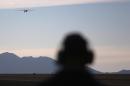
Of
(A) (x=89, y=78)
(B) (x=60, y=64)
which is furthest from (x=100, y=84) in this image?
(B) (x=60, y=64)

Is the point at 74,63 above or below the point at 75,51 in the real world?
below

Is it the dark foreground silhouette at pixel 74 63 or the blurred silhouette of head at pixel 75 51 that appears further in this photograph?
the blurred silhouette of head at pixel 75 51

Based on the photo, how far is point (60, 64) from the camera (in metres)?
6.03

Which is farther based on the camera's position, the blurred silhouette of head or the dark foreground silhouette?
the blurred silhouette of head

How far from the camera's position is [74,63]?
19.5 feet

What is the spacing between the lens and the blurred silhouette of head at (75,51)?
5.93 meters

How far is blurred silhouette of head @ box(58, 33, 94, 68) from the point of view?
593 cm

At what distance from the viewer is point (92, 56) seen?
6000 millimetres

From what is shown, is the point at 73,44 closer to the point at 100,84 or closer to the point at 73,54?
the point at 73,54

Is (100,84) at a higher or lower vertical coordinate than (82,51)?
lower

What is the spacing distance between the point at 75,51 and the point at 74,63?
13cm

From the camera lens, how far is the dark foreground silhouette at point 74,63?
580 cm

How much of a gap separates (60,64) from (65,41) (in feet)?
0.86

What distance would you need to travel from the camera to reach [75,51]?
5953mm
